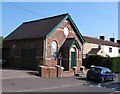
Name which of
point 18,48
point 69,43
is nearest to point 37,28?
point 18,48

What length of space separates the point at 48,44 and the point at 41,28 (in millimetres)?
3898

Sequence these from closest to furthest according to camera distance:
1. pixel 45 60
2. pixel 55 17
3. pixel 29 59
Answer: pixel 45 60, pixel 29 59, pixel 55 17

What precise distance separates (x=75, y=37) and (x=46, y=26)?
4.25 metres

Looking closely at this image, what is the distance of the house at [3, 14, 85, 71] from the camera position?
32.7m

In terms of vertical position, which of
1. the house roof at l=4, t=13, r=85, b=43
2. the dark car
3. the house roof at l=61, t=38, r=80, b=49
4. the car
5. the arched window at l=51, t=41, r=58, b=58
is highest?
the house roof at l=4, t=13, r=85, b=43

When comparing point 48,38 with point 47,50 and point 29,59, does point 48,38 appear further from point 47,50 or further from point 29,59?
point 29,59

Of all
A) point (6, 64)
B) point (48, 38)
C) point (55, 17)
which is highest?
point (55, 17)

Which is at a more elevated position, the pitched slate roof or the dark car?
the pitched slate roof

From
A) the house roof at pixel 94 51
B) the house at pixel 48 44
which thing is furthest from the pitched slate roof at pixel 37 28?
the house roof at pixel 94 51

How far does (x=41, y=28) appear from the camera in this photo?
3559cm

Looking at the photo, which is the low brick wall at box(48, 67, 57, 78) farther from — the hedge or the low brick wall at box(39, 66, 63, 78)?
the hedge

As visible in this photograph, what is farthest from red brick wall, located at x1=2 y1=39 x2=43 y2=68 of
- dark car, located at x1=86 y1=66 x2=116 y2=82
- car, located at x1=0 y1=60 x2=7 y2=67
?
dark car, located at x1=86 y1=66 x2=116 y2=82

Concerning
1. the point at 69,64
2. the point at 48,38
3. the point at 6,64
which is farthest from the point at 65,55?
the point at 6,64

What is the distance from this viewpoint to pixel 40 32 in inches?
1337
